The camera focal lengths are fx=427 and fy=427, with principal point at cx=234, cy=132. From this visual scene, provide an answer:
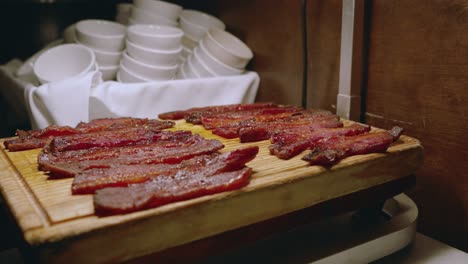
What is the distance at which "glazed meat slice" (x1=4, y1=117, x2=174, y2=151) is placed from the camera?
163 cm

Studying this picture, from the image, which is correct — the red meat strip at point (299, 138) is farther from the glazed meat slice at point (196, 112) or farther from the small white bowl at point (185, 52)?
the small white bowl at point (185, 52)

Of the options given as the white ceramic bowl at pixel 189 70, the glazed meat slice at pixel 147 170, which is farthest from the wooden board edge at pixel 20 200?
the white ceramic bowl at pixel 189 70

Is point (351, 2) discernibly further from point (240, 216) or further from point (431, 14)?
point (240, 216)

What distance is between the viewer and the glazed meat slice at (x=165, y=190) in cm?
103

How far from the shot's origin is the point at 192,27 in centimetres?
308

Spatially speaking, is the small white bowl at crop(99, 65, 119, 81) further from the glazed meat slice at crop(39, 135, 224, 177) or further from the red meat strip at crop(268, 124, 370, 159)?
the red meat strip at crop(268, 124, 370, 159)

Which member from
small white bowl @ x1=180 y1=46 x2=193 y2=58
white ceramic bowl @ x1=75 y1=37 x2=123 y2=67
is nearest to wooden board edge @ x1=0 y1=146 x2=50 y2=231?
white ceramic bowl @ x1=75 y1=37 x2=123 y2=67

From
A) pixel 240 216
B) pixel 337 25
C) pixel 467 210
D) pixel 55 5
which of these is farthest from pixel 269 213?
pixel 55 5

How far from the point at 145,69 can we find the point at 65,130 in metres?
0.96

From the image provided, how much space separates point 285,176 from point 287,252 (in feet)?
0.97

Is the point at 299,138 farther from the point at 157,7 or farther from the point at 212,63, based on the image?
the point at 157,7

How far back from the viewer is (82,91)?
2.36 m

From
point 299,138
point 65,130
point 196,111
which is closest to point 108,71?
point 196,111

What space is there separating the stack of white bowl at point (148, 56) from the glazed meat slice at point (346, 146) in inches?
55.8
